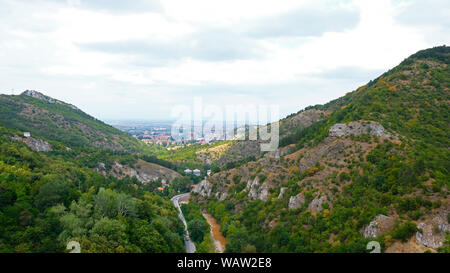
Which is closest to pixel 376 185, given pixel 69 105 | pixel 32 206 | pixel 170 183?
pixel 32 206

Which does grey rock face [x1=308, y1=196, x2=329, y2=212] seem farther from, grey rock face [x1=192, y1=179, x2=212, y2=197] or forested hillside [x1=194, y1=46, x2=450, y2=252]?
grey rock face [x1=192, y1=179, x2=212, y2=197]

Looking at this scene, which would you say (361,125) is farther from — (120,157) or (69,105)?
(69,105)

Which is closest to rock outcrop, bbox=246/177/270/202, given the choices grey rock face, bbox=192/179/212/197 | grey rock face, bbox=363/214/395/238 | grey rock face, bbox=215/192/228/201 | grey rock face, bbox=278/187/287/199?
grey rock face, bbox=278/187/287/199

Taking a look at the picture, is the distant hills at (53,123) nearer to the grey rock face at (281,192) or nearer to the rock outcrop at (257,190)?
the rock outcrop at (257,190)

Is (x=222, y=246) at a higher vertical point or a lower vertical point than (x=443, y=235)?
lower

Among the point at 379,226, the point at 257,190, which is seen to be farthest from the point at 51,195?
the point at 379,226

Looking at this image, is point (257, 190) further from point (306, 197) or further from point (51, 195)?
point (51, 195)
